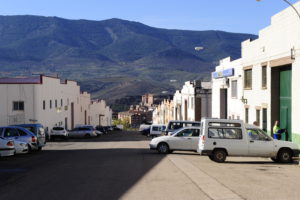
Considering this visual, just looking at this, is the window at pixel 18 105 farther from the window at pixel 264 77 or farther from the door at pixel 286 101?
the door at pixel 286 101

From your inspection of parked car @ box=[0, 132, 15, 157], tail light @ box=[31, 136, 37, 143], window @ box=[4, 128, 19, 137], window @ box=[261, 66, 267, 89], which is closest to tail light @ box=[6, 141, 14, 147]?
parked car @ box=[0, 132, 15, 157]

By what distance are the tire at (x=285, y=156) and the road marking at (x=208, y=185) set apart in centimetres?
560

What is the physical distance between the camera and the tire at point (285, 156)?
929 inches

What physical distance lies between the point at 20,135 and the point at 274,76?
16.3 metres

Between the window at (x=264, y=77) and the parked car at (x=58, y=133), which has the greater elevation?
the window at (x=264, y=77)

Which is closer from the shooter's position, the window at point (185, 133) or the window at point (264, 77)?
the window at point (185, 133)

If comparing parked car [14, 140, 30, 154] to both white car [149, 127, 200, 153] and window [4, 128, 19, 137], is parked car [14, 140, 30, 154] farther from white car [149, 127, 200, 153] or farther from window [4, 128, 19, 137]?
white car [149, 127, 200, 153]

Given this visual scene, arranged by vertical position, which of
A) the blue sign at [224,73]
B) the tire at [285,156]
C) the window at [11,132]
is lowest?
the tire at [285,156]

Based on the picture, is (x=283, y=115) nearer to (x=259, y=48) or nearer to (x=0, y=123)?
(x=259, y=48)

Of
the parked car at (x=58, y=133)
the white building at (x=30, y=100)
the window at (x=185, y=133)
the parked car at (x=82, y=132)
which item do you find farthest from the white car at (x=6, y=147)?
the parked car at (x=82, y=132)

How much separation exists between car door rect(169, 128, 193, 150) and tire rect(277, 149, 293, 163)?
599 cm

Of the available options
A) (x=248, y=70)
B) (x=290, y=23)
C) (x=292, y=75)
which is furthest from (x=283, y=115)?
(x=248, y=70)

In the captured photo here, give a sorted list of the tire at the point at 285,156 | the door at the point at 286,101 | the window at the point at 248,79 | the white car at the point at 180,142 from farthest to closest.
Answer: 1. the window at the point at 248,79
2. the door at the point at 286,101
3. the white car at the point at 180,142
4. the tire at the point at 285,156

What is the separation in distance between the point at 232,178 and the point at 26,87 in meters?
50.6
